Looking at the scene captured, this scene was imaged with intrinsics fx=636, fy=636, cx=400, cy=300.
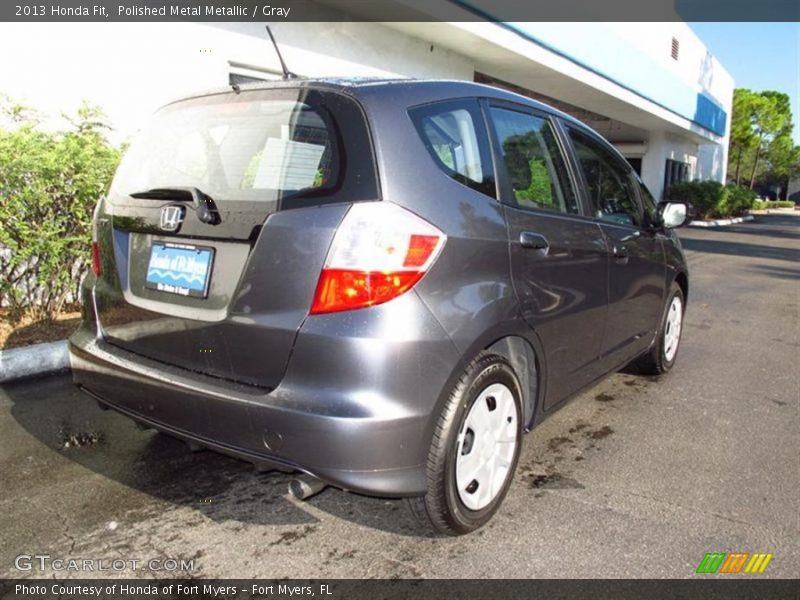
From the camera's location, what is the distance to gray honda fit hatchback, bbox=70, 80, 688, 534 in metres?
2.10

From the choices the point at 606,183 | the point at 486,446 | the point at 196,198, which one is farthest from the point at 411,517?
the point at 606,183

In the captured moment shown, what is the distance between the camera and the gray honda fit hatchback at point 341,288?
2098mm

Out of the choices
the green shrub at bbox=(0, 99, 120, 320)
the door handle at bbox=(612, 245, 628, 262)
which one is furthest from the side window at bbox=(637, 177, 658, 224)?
the green shrub at bbox=(0, 99, 120, 320)

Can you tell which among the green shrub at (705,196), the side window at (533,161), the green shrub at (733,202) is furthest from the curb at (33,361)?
the green shrub at (733,202)

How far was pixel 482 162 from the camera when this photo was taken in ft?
8.69

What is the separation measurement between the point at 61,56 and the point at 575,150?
18.7ft

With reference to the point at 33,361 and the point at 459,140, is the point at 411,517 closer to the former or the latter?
the point at 459,140

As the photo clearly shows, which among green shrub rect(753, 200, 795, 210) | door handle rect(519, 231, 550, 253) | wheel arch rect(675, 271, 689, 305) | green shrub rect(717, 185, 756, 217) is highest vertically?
green shrub rect(753, 200, 795, 210)

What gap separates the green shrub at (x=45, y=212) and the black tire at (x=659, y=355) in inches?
170

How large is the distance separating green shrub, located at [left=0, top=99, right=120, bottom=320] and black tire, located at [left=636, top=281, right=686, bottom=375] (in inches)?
170

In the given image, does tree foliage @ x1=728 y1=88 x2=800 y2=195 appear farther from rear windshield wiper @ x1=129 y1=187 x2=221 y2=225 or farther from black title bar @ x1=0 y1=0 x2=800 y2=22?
rear windshield wiper @ x1=129 y1=187 x2=221 y2=225

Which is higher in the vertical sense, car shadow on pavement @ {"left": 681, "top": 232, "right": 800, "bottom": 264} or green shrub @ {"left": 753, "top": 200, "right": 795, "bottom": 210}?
green shrub @ {"left": 753, "top": 200, "right": 795, "bottom": 210}

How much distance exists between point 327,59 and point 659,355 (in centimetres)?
679

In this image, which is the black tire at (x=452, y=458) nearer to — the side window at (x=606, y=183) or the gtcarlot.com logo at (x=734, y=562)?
the gtcarlot.com logo at (x=734, y=562)
